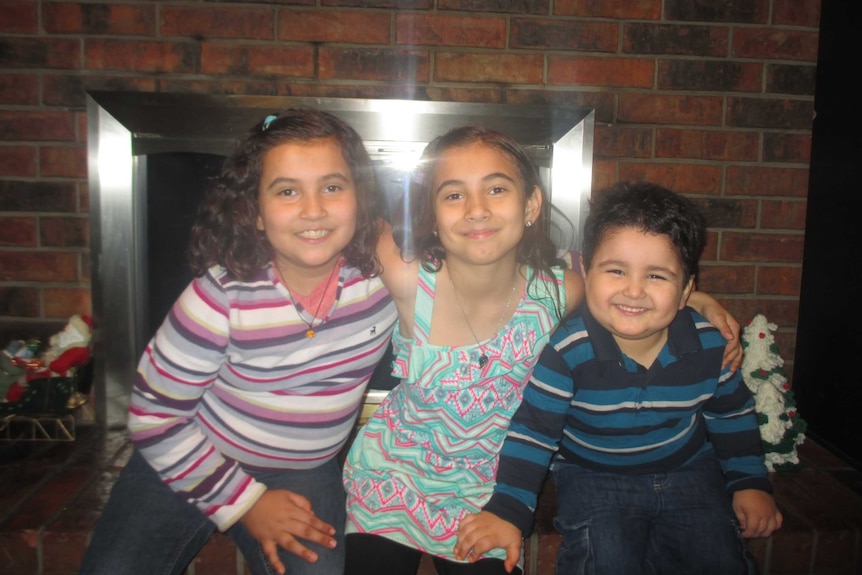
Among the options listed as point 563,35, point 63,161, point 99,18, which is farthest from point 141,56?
point 563,35

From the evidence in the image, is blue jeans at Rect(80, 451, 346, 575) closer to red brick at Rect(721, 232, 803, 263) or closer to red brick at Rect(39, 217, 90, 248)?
red brick at Rect(39, 217, 90, 248)

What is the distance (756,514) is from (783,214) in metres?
1.00

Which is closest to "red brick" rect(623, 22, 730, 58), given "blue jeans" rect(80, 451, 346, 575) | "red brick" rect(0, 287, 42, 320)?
"blue jeans" rect(80, 451, 346, 575)

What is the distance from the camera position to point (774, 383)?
167 centimetres

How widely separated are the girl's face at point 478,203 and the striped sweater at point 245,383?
0.22m

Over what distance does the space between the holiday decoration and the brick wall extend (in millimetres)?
323

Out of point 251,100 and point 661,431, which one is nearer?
point 661,431

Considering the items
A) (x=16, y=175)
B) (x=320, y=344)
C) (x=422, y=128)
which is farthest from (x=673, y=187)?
(x=16, y=175)

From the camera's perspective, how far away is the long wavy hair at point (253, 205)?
3.96 feet

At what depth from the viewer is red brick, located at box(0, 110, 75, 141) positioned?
1.75 m

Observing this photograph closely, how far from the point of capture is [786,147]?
184 cm

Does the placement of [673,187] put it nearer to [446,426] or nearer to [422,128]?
[422,128]

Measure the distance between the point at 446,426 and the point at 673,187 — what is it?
106 centimetres

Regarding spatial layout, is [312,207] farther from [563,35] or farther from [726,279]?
[726,279]
